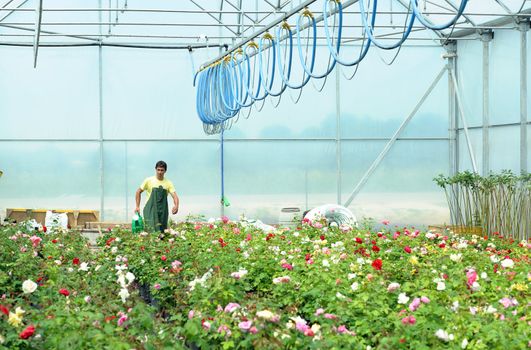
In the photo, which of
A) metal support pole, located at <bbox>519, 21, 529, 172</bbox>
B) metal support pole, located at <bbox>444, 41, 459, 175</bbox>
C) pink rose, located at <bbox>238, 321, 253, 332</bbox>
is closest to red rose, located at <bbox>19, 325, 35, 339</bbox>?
pink rose, located at <bbox>238, 321, 253, 332</bbox>

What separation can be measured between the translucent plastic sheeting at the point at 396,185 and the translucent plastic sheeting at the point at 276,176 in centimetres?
31

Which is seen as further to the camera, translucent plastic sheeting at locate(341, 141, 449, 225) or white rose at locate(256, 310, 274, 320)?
translucent plastic sheeting at locate(341, 141, 449, 225)

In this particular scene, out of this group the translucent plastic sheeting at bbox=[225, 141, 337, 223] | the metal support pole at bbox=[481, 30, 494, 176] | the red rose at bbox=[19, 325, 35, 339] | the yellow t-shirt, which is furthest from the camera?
the translucent plastic sheeting at bbox=[225, 141, 337, 223]

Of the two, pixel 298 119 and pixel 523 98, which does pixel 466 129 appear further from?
pixel 298 119

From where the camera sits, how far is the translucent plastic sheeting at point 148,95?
13.6 metres

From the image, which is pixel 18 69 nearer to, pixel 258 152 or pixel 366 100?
pixel 258 152

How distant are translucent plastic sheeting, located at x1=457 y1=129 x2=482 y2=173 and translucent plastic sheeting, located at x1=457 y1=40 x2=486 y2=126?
0.15 metres

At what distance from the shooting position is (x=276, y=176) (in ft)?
45.5

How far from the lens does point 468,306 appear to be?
4113 millimetres

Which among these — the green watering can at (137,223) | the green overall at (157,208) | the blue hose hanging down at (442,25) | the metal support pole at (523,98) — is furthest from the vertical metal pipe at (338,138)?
the blue hose hanging down at (442,25)

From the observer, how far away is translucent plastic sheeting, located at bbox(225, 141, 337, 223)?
1379 cm

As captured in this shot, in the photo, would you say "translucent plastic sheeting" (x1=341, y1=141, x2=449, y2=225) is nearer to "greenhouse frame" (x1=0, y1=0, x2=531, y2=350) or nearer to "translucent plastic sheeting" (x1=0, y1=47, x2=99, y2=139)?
"greenhouse frame" (x1=0, y1=0, x2=531, y2=350)

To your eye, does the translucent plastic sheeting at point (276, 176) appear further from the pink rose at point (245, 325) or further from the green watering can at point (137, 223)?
the pink rose at point (245, 325)

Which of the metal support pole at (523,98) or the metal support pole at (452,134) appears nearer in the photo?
the metal support pole at (523,98)
